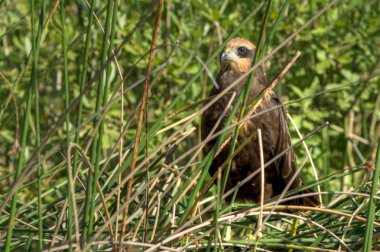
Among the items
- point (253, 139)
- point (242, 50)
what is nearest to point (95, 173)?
point (253, 139)

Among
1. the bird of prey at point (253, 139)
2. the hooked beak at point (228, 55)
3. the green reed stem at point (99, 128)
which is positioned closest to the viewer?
the green reed stem at point (99, 128)

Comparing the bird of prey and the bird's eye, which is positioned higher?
the bird's eye

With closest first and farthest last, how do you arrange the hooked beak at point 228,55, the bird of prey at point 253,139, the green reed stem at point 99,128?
the green reed stem at point 99,128
the bird of prey at point 253,139
the hooked beak at point 228,55

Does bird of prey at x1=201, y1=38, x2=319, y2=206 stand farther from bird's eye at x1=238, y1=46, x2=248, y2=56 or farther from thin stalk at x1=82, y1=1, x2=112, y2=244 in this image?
thin stalk at x1=82, y1=1, x2=112, y2=244

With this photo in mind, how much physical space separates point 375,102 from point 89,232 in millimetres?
4330

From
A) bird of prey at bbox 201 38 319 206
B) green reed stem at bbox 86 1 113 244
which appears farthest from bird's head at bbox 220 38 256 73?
green reed stem at bbox 86 1 113 244

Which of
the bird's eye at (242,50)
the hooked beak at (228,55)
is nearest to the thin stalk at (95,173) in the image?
the hooked beak at (228,55)

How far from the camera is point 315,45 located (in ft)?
19.9

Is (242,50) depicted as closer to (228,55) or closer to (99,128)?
(228,55)

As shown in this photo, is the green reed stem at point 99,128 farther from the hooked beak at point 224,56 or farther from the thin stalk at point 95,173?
the hooked beak at point 224,56

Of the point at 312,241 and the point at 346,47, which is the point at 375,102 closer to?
the point at 346,47

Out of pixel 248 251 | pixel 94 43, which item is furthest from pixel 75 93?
pixel 248 251

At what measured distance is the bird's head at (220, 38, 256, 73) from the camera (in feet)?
15.2

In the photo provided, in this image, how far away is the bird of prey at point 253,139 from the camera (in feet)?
14.1
